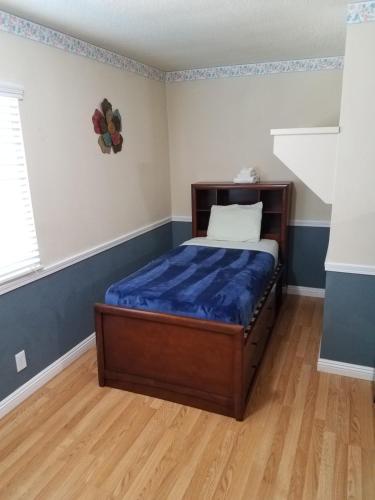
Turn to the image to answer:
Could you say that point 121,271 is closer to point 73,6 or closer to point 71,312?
point 71,312

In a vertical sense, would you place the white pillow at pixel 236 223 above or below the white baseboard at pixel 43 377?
above

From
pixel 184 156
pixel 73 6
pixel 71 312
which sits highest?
pixel 73 6

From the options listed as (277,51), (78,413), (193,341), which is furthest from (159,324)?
(277,51)

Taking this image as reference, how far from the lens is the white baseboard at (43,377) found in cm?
230

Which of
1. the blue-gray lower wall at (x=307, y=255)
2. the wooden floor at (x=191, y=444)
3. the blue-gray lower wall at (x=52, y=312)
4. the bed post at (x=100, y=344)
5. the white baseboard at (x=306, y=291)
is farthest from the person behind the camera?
the white baseboard at (x=306, y=291)

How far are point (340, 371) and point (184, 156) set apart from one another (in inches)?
107

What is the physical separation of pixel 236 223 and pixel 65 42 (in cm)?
208

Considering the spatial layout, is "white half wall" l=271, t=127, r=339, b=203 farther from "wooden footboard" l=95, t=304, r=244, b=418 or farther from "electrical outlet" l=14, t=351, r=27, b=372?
"electrical outlet" l=14, t=351, r=27, b=372

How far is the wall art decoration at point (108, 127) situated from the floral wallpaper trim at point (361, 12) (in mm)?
1832

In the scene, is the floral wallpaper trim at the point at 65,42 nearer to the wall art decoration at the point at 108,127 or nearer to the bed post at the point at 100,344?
the wall art decoration at the point at 108,127

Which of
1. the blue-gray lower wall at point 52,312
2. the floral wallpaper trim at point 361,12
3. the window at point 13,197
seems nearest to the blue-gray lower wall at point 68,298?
the blue-gray lower wall at point 52,312

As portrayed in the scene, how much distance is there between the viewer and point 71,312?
9.23ft

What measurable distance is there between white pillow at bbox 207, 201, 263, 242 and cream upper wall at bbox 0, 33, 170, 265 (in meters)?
0.72

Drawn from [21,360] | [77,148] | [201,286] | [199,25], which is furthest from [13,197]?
[199,25]
